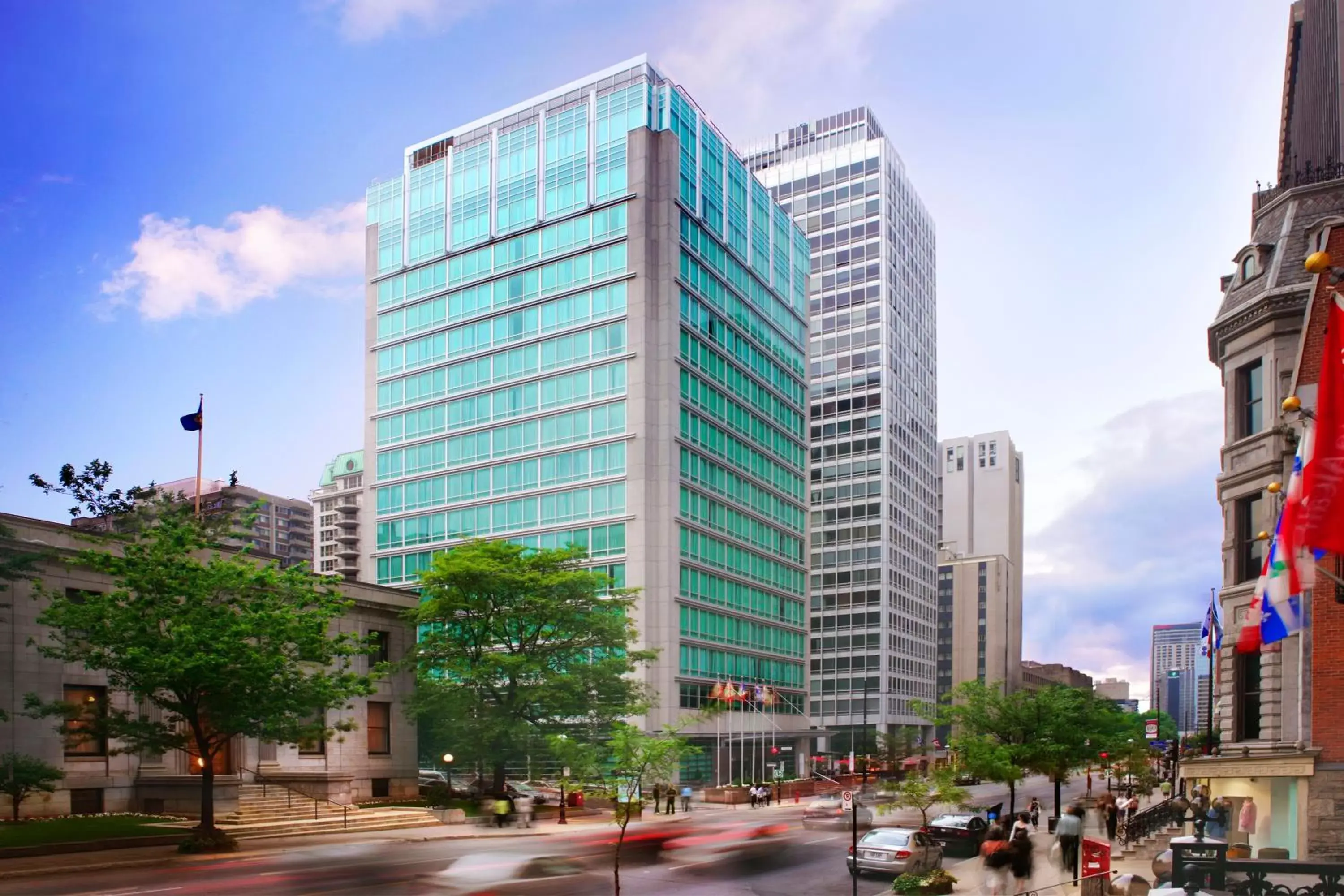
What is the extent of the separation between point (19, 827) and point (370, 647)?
42.4 feet

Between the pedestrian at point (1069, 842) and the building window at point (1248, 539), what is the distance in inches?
309

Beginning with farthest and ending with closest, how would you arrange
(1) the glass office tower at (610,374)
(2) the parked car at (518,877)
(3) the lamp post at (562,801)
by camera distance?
1. (1) the glass office tower at (610,374)
2. (3) the lamp post at (562,801)
3. (2) the parked car at (518,877)

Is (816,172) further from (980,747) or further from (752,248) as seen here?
(980,747)

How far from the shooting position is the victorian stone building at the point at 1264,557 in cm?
2352

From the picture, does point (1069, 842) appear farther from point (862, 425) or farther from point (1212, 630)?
point (862, 425)

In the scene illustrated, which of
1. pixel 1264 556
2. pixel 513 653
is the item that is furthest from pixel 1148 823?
pixel 513 653

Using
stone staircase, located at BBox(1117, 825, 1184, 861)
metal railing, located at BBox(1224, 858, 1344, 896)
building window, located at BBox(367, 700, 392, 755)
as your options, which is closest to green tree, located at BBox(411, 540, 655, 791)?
building window, located at BBox(367, 700, 392, 755)

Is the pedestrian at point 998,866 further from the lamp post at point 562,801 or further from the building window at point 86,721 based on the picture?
the building window at point 86,721

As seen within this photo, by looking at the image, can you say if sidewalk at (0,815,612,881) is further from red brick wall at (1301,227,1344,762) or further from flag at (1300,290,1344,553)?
flag at (1300,290,1344,553)

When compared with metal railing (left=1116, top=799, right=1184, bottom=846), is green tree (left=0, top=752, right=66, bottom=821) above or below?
above

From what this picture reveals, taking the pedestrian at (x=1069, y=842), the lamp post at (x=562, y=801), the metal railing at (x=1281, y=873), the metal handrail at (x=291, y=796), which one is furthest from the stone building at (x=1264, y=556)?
the metal handrail at (x=291, y=796)

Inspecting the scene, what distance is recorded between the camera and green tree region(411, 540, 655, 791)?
182 ft

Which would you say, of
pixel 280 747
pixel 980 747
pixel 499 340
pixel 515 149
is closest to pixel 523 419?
pixel 499 340

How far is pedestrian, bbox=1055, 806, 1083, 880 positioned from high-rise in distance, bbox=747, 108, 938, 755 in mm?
101843
